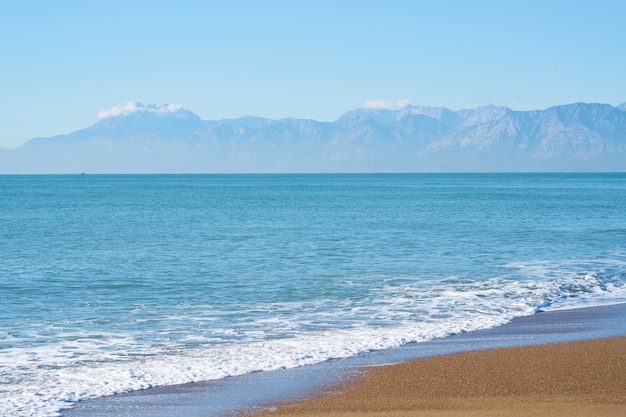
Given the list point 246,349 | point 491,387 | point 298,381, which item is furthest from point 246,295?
point 491,387

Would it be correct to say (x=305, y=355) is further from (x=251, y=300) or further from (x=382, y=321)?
(x=251, y=300)

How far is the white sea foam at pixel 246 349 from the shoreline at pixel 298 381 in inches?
13.0

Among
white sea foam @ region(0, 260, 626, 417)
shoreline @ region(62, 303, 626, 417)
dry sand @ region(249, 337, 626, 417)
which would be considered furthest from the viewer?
white sea foam @ region(0, 260, 626, 417)

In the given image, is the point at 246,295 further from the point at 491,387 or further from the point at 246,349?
the point at 491,387

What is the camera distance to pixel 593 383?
35.7ft

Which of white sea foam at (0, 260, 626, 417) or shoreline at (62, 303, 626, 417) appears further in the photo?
white sea foam at (0, 260, 626, 417)

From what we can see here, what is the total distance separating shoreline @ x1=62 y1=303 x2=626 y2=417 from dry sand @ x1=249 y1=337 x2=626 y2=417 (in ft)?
1.37

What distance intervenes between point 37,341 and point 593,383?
9.20 m


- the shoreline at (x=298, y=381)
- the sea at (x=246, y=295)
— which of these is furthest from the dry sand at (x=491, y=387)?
the sea at (x=246, y=295)

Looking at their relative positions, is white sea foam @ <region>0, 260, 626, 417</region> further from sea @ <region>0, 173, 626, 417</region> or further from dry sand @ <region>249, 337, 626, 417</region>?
dry sand @ <region>249, 337, 626, 417</region>

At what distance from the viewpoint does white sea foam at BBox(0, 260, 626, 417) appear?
11172 millimetres

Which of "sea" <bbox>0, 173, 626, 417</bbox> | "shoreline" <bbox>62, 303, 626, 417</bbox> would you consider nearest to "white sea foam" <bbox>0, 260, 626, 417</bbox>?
"sea" <bbox>0, 173, 626, 417</bbox>

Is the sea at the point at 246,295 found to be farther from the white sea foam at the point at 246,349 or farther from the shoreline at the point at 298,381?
the shoreline at the point at 298,381

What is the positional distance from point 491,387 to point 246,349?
15.0ft
